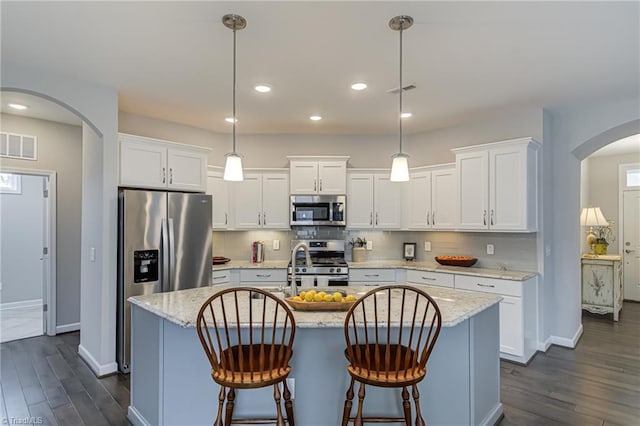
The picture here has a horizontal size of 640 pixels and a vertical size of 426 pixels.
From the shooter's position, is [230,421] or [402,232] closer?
[230,421]

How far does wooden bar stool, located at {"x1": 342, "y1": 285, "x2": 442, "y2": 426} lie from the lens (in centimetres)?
189

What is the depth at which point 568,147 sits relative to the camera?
433 centimetres

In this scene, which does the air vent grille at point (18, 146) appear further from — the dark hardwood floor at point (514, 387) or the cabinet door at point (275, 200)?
the cabinet door at point (275, 200)

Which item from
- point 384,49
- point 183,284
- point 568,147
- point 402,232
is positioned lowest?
point 183,284

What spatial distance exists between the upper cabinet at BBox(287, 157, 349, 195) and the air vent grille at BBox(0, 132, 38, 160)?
3311mm

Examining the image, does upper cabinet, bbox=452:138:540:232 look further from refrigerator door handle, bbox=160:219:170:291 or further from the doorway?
the doorway

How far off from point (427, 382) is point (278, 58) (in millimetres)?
2619

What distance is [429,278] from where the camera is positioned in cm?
455

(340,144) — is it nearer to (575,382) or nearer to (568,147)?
(568,147)

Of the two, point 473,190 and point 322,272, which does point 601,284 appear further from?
point 322,272

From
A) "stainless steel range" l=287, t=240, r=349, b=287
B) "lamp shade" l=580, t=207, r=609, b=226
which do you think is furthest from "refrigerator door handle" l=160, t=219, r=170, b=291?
"lamp shade" l=580, t=207, r=609, b=226

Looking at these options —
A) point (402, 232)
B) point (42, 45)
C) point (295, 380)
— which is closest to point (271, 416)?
point (295, 380)

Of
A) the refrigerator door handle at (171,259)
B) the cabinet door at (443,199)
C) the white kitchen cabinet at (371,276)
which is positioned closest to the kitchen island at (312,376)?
the refrigerator door handle at (171,259)

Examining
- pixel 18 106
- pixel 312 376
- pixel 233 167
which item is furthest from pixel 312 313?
pixel 18 106
